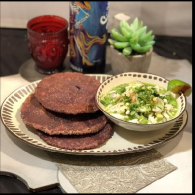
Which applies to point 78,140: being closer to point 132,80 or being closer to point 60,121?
point 60,121

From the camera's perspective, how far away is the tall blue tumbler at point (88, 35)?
134 cm

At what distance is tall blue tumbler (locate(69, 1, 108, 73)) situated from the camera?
134 cm

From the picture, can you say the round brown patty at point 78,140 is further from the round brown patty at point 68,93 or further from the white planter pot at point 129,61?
the white planter pot at point 129,61

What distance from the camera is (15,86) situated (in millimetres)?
1396

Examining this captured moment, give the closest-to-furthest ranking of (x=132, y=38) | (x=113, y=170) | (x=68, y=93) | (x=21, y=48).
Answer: (x=113, y=170), (x=68, y=93), (x=132, y=38), (x=21, y=48)

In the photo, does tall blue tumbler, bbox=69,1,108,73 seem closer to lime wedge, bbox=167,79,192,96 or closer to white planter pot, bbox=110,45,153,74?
white planter pot, bbox=110,45,153,74

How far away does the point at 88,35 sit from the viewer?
1.39m

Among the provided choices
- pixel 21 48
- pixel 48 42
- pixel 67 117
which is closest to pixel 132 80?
pixel 67 117

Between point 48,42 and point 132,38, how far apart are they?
0.30 m

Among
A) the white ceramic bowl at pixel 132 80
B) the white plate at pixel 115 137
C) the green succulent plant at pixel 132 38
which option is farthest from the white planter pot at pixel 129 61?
the white plate at pixel 115 137

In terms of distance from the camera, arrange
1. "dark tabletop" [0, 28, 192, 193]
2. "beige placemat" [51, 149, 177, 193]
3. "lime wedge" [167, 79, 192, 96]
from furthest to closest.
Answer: "dark tabletop" [0, 28, 192, 193] → "lime wedge" [167, 79, 192, 96] → "beige placemat" [51, 149, 177, 193]

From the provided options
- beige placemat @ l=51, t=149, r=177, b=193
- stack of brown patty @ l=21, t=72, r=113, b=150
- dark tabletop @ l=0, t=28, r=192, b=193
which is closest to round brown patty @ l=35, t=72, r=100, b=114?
stack of brown patty @ l=21, t=72, r=113, b=150

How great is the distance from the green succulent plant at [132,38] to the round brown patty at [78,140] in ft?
1.15

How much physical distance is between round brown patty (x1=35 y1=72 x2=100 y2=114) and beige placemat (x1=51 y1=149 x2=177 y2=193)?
5.2 inches
